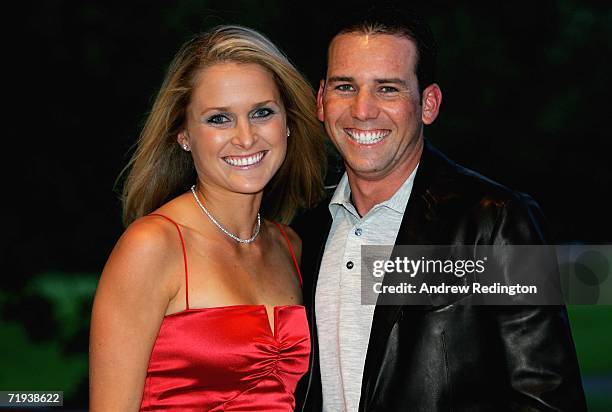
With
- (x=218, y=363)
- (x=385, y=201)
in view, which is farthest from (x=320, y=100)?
(x=218, y=363)

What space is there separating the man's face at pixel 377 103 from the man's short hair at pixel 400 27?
0.02 meters

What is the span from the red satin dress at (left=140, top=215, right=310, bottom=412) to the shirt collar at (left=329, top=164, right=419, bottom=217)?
435mm

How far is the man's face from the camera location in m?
2.52

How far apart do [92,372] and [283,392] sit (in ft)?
2.01

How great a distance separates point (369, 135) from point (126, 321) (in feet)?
3.03

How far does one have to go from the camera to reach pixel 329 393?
2471 mm

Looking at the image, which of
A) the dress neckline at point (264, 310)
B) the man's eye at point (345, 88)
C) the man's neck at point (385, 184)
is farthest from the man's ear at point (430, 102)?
the dress neckline at point (264, 310)

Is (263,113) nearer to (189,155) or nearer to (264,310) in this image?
(189,155)

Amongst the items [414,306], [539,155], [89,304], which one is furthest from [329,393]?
[539,155]

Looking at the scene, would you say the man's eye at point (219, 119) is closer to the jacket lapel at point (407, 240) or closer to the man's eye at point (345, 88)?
the man's eye at point (345, 88)

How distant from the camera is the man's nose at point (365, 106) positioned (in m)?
2.52

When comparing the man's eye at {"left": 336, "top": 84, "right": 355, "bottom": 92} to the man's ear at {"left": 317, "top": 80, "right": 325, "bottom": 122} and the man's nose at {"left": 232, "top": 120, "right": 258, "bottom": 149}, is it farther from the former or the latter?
the man's nose at {"left": 232, "top": 120, "right": 258, "bottom": 149}

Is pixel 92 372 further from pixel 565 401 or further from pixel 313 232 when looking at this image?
pixel 565 401

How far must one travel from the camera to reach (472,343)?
223 cm
